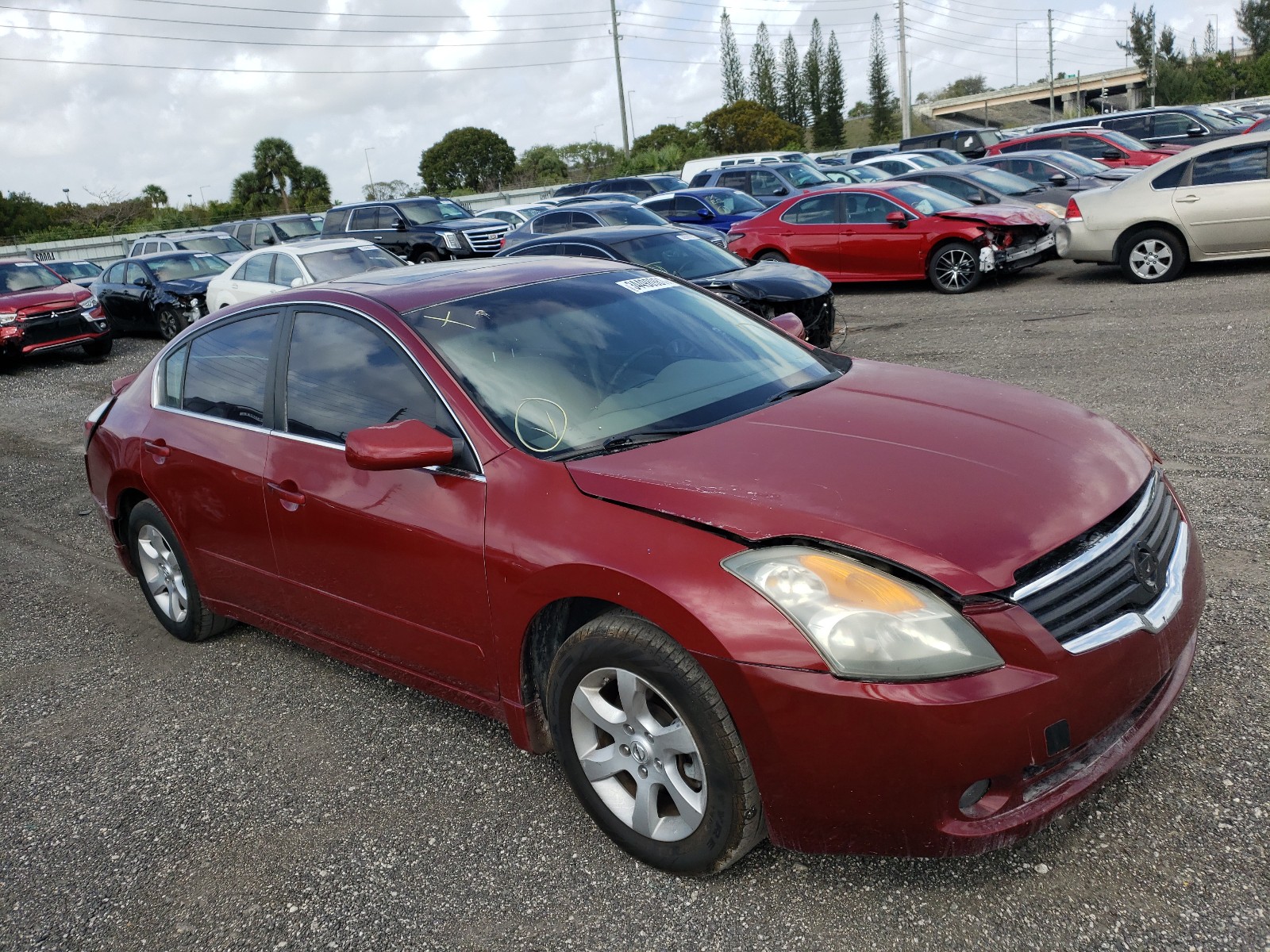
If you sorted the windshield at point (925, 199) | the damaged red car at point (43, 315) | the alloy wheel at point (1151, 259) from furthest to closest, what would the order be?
1. the damaged red car at point (43, 315)
2. the windshield at point (925, 199)
3. the alloy wheel at point (1151, 259)

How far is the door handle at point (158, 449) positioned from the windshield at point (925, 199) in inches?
452

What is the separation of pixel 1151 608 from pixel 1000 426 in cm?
72

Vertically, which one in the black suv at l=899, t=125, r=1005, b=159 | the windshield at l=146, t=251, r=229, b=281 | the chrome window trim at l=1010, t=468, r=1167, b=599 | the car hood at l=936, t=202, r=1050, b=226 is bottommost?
the chrome window trim at l=1010, t=468, r=1167, b=599

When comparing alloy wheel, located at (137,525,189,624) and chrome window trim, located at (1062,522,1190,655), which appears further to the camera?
alloy wheel, located at (137,525,189,624)

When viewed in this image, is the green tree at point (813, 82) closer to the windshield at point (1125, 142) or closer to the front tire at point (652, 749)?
the windshield at point (1125, 142)

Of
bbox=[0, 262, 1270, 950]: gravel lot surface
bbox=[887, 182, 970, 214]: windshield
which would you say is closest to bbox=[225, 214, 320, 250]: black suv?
bbox=[887, 182, 970, 214]: windshield

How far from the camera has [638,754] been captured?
291cm

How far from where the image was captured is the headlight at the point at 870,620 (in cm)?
248

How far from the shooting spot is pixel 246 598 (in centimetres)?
441

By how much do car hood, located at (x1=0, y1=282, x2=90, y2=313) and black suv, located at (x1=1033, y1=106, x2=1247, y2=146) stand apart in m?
20.3

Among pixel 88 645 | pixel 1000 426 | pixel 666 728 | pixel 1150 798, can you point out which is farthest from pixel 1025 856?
pixel 88 645

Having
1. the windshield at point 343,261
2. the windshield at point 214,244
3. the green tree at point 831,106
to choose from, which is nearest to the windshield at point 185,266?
the windshield at point 214,244

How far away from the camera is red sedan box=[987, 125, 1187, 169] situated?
800 inches

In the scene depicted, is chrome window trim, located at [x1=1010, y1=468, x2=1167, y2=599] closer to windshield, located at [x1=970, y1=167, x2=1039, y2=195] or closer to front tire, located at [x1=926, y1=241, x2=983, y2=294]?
front tire, located at [x1=926, y1=241, x2=983, y2=294]
